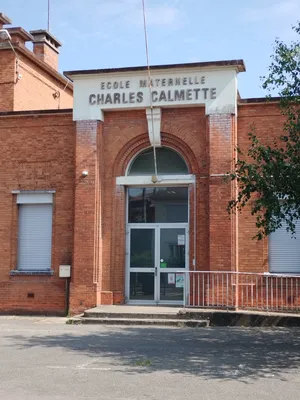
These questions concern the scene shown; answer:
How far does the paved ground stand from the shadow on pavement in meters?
0.01

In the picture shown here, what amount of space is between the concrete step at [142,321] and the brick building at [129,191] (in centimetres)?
135

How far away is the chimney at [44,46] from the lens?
24.2 meters

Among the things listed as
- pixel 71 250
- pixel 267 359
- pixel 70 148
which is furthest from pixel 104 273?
pixel 267 359

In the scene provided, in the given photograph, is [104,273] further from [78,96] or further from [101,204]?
[78,96]

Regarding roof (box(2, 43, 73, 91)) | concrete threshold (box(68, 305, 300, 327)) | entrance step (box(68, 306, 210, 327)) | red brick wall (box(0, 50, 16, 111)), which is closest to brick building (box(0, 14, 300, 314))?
entrance step (box(68, 306, 210, 327))

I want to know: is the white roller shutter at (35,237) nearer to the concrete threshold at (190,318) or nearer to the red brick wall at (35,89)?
the concrete threshold at (190,318)

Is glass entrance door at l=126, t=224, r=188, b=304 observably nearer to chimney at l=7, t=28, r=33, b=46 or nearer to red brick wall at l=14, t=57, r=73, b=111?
red brick wall at l=14, t=57, r=73, b=111

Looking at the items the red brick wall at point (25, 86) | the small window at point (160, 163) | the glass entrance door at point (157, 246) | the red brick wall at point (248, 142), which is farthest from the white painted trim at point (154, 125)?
the red brick wall at point (25, 86)

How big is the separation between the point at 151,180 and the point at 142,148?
1054 mm

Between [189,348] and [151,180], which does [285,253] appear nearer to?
[151,180]

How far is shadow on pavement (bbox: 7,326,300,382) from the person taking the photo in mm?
9547

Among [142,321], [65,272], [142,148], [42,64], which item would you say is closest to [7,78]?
[42,64]

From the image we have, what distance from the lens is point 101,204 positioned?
17.2 meters

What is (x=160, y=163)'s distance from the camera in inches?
691
